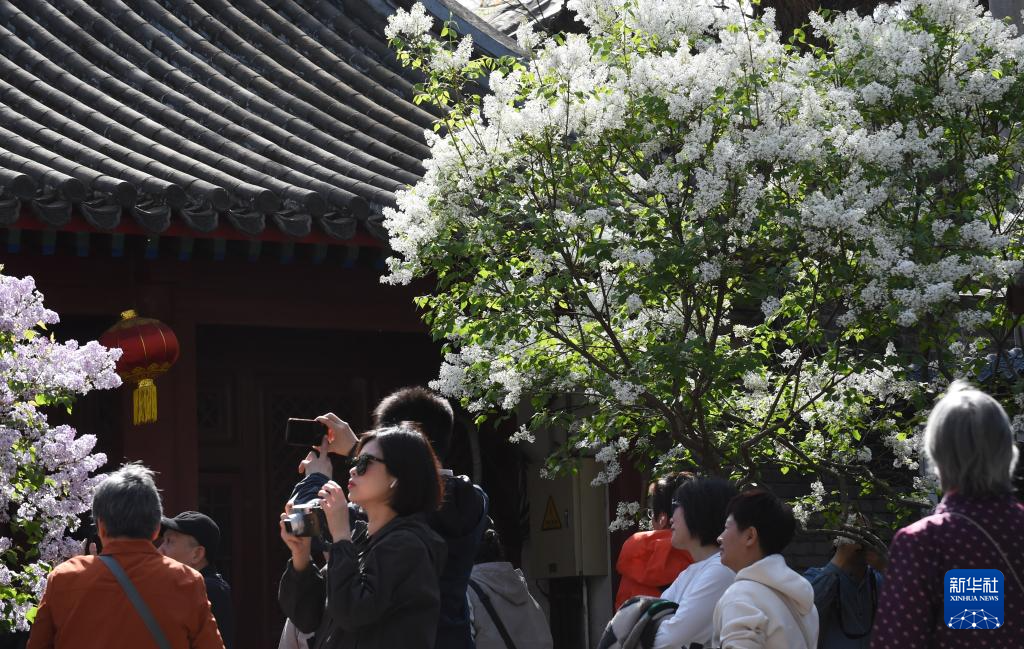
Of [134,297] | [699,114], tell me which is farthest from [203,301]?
[699,114]

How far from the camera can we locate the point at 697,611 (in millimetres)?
4855

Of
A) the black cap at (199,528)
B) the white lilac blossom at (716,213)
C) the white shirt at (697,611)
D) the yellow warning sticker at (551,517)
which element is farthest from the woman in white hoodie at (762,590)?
the yellow warning sticker at (551,517)

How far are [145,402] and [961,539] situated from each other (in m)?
5.18

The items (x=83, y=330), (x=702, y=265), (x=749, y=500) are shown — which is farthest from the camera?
(x=83, y=330)

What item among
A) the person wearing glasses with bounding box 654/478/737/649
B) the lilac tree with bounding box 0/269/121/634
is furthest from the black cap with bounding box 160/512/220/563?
the person wearing glasses with bounding box 654/478/737/649

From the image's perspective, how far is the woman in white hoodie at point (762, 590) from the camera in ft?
14.2

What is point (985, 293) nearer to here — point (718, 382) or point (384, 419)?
point (718, 382)

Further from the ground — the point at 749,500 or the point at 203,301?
the point at 203,301

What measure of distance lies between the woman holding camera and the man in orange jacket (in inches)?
74.8

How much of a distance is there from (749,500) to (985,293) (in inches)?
92.0

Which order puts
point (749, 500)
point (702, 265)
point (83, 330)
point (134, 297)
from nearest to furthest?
point (749, 500), point (702, 265), point (134, 297), point (83, 330)

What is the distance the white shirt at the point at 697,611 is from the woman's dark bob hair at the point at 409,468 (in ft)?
3.64

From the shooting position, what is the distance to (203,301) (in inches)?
324

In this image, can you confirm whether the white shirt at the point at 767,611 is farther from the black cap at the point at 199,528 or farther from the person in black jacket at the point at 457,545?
the black cap at the point at 199,528
